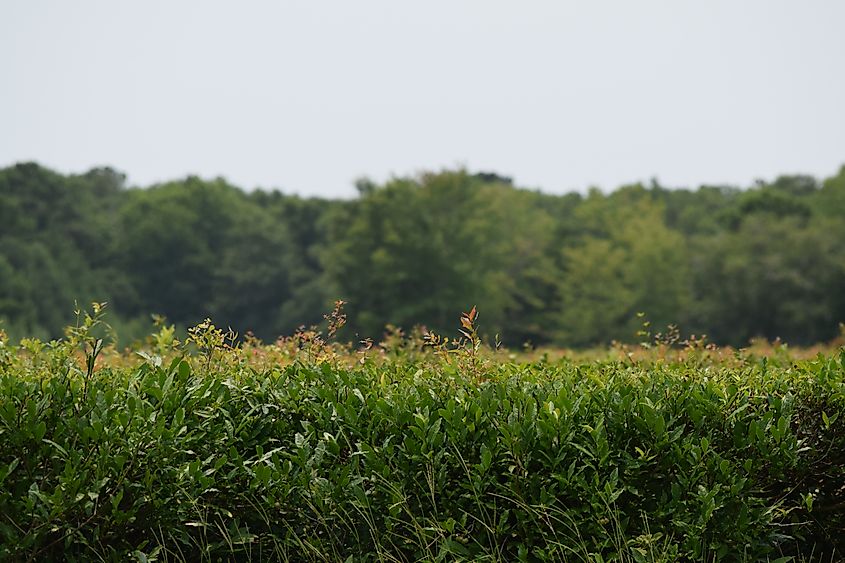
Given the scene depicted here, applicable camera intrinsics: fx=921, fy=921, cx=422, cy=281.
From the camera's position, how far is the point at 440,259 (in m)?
50.9

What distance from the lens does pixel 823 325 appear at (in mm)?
46250

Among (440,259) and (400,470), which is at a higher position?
(440,259)

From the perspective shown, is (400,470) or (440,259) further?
(440,259)

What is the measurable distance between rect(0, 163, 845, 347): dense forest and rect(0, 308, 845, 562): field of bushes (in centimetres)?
4212

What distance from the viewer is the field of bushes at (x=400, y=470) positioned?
390 cm

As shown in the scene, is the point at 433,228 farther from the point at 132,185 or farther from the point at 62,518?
the point at 62,518

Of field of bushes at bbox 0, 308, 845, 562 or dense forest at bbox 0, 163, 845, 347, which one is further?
dense forest at bbox 0, 163, 845, 347

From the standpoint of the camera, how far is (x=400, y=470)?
4.00 metres

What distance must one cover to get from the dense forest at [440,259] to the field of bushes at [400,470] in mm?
42116

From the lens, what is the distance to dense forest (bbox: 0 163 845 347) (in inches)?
1929

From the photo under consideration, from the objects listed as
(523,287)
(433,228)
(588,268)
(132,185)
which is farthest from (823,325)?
(132,185)

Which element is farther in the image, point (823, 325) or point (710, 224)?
point (710, 224)

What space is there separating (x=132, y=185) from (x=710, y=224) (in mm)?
48779

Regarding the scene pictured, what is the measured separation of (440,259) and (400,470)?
46959 mm
